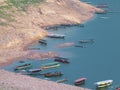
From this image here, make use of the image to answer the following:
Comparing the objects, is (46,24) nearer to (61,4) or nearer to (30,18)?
(30,18)

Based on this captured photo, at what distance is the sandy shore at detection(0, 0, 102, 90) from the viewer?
75.7 metres

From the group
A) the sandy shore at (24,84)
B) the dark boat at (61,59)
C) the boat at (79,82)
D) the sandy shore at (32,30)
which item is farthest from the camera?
the dark boat at (61,59)

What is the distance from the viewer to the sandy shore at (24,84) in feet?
231

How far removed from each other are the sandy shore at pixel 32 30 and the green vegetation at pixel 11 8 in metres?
0.57

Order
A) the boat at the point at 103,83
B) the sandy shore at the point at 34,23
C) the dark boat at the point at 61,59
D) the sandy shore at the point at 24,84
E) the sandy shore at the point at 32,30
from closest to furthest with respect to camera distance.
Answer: the sandy shore at the point at 24,84 → the sandy shore at the point at 32,30 → the boat at the point at 103,83 → the dark boat at the point at 61,59 → the sandy shore at the point at 34,23

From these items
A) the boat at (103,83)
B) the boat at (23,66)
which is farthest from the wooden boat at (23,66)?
the boat at (103,83)

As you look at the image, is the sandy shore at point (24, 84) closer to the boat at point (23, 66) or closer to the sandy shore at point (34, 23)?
the boat at point (23, 66)

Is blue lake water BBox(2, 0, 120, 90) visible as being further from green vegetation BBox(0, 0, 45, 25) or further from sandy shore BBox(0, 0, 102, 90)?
green vegetation BBox(0, 0, 45, 25)

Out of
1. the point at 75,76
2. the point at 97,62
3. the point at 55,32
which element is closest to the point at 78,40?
the point at 55,32

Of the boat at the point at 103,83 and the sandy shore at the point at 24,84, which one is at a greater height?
the sandy shore at the point at 24,84

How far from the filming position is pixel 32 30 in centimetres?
11294

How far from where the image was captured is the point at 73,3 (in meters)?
141

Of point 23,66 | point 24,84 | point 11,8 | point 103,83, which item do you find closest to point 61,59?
point 23,66

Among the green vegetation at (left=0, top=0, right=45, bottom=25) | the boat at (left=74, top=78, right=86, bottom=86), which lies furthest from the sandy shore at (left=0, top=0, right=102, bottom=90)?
the boat at (left=74, top=78, right=86, bottom=86)
